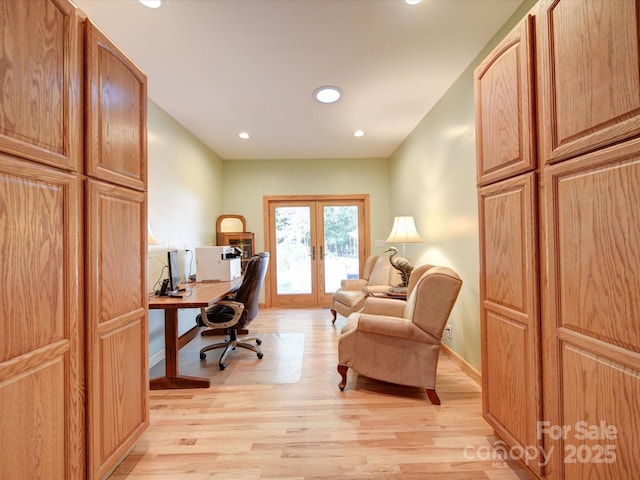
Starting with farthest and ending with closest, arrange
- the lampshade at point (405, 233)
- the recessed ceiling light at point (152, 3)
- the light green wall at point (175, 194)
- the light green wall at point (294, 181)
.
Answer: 1. the light green wall at point (294, 181)
2. the lampshade at point (405, 233)
3. the light green wall at point (175, 194)
4. the recessed ceiling light at point (152, 3)

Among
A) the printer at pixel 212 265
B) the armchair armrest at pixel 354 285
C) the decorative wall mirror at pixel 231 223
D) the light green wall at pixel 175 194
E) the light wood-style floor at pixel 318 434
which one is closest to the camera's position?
the light wood-style floor at pixel 318 434

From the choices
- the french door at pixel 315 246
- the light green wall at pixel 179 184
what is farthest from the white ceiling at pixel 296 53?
the french door at pixel 315 246

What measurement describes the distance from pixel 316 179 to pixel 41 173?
13.9 ft

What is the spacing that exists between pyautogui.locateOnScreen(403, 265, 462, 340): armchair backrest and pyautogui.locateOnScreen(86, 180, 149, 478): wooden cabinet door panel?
5.69 ft

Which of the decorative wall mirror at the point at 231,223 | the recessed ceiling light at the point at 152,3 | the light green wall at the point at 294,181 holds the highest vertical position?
the recessed ceiling light at the point at 152,3

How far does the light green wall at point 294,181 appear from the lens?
503cm

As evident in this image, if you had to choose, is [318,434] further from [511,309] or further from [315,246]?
[315,246]

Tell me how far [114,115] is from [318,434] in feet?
6.70

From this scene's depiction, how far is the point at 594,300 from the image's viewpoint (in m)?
1.00

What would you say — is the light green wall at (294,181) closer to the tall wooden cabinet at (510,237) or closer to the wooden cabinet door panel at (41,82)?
the tall wooden cabinet at (510,237)

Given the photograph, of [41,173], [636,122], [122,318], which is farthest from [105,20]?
[636,122]

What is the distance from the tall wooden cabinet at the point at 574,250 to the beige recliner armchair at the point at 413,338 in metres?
0.52

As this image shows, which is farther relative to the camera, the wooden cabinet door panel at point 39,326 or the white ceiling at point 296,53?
the white ceiling at point 296,53

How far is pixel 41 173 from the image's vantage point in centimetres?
100
